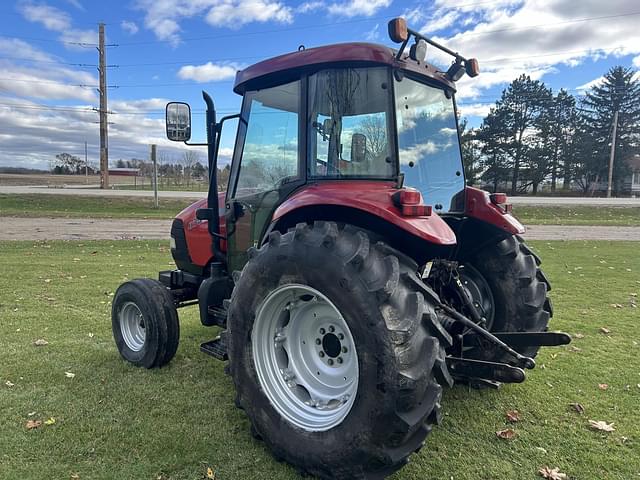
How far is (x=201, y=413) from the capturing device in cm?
353

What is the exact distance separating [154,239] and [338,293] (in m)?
11.5

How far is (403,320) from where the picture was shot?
2.40 m

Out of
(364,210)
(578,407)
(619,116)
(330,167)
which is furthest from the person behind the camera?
(619,116)

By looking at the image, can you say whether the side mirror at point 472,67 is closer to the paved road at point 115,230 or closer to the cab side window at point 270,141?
the cab side window at point 270,141

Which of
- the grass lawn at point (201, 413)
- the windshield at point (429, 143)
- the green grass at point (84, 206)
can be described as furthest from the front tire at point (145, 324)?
the green grass at point (84, 206)

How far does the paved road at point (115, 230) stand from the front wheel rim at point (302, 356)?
36.6ft

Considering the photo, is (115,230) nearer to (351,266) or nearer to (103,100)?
(351,266)

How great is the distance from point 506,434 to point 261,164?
106 inches

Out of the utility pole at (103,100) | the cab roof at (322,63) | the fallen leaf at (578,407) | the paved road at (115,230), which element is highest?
the utility pole at (103,100)

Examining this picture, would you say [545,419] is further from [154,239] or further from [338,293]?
[154,239]

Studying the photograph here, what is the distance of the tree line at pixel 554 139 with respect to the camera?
4741cm

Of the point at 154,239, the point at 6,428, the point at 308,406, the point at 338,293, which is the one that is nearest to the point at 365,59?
the point at 338,293

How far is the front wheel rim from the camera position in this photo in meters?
2.91

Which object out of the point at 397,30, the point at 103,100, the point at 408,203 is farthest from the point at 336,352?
the point at 103,100
